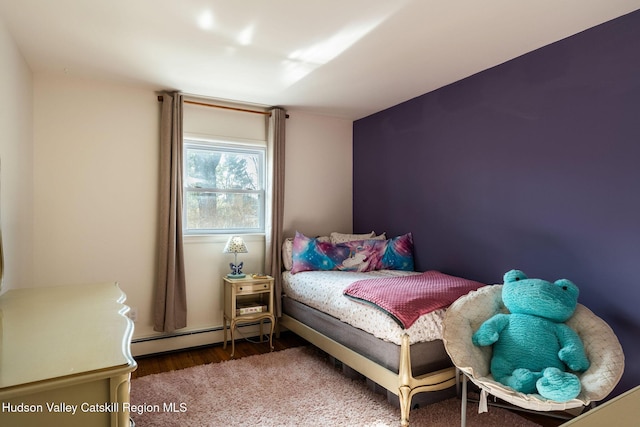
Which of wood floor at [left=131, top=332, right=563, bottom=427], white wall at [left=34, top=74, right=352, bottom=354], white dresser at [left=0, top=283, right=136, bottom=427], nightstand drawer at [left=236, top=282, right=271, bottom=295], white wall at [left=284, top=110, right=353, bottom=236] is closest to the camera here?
white dresser at [left=0, top=283, right=136, bottom=427]

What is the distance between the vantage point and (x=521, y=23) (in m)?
2.14

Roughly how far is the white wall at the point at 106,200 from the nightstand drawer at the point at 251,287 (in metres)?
0.37

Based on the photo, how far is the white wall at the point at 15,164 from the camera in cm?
214

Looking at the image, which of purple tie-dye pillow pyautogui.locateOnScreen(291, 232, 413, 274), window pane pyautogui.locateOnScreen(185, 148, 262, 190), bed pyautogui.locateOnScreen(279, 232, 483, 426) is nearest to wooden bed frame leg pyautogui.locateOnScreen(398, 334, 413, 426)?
bed pyautogui.locateOnScreen(279, 232, 483, 426)

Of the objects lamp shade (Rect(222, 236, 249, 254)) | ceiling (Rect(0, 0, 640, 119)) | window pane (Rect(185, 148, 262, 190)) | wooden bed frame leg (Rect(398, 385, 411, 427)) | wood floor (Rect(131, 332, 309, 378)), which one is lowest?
wood floor (Rect(131, 332, 309, 378))

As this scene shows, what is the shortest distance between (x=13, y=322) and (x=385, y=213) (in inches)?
122

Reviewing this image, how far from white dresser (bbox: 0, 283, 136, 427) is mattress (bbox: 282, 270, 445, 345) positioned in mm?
1447

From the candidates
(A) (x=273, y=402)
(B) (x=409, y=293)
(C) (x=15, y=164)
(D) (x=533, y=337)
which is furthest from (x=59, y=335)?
(D) (x=533, y=337)

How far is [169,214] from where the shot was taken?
331cm

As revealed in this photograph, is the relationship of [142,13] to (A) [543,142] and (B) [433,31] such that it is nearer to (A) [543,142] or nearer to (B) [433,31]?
(B) [433,31]

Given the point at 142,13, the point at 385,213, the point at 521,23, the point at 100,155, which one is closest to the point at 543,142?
the point at 521,23

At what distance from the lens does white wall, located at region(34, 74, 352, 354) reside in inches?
117

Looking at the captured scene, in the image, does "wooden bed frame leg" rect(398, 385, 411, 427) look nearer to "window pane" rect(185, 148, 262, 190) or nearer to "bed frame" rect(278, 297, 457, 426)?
"bed frame" rect(278, 297, 457, 426)

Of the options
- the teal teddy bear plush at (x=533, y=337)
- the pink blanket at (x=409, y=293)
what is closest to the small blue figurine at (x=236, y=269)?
the pink blanket at (x=409, y=293)
